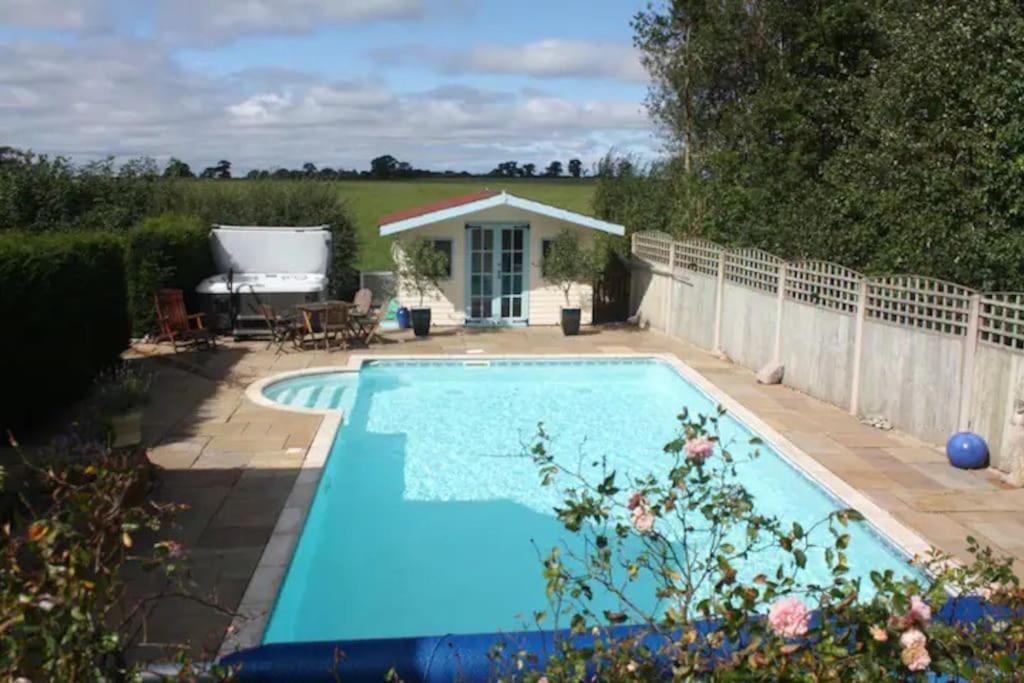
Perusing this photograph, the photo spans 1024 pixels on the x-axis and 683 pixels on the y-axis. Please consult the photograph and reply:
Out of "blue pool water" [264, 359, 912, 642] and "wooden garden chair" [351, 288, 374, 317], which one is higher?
"wooden garden chair" [351, 288, 374, 317]

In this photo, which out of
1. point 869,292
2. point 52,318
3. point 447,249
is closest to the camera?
point 52,318

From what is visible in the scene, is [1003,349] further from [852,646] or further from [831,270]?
[852,646]

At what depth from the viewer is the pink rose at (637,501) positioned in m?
2.87

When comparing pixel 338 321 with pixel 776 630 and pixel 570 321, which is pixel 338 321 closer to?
pixel 570 321

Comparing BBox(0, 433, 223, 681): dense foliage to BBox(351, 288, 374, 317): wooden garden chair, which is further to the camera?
BBox(351, 288, 374, 317): wooden garden chair

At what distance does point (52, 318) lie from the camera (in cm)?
935

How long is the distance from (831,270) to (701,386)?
2.33 metres

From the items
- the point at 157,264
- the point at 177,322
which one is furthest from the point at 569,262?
the point at 157,264

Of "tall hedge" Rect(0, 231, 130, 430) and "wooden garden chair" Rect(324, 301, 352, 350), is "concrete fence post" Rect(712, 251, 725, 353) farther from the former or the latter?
"tall hedge" Rect(0, 231, 130, 430)

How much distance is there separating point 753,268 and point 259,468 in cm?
837

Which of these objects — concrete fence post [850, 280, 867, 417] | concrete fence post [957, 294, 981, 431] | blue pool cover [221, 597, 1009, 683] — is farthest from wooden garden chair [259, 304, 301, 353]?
blue pool cover [221, 597, 1009, 683]

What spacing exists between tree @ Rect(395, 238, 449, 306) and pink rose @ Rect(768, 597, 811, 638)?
15370mm

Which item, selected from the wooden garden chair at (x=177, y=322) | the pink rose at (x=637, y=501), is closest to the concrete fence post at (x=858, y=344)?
the pink rose at (x=637, y=501)

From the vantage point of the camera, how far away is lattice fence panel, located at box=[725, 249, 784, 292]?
13109mm
